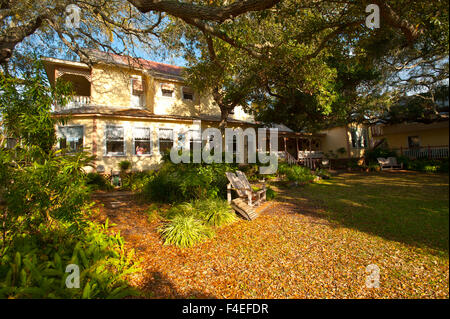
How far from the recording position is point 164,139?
48.2ft

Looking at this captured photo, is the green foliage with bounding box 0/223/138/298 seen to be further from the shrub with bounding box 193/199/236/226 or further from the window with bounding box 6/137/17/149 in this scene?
the shrub with bounding box 193/199/236/226

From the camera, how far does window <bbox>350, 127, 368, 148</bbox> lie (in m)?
23.2

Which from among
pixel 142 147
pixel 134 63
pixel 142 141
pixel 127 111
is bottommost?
pixel 142 147

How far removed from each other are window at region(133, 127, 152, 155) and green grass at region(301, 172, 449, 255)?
10845 mm

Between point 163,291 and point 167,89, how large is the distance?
1515 centimetres

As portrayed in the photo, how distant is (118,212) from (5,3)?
8.37 m

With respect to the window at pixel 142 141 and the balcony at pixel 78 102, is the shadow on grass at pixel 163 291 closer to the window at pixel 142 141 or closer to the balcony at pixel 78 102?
the window at pixel 142 141

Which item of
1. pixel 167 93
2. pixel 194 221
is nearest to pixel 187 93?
pixel 167 93

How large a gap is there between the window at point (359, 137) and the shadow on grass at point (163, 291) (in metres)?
24.8

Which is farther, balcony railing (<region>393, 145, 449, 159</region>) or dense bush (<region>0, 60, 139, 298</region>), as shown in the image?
dense bush (<region>0, 60, 139, 298</region>)

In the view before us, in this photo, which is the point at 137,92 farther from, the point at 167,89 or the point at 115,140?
the point at 115,140

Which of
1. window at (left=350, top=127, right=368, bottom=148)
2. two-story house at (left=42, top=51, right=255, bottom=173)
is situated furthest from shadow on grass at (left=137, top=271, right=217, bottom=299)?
window at (left=350, top=127, right=368, bottom=148)

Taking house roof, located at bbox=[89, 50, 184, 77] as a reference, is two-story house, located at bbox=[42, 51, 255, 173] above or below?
below

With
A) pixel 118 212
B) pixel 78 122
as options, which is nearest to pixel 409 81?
pixel 118 212
